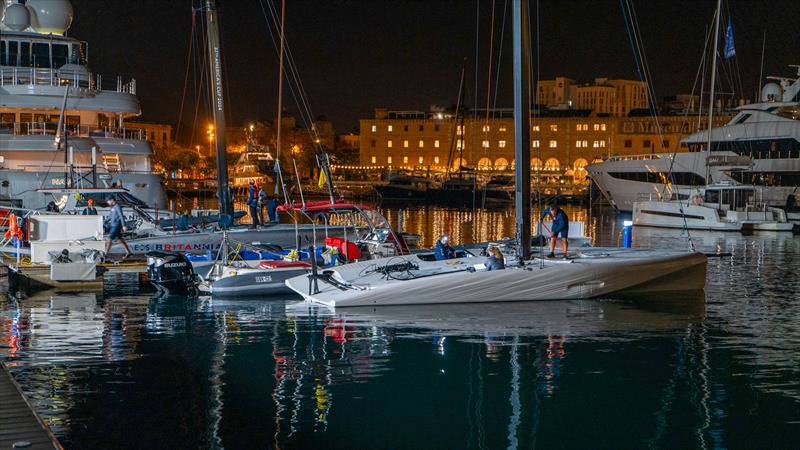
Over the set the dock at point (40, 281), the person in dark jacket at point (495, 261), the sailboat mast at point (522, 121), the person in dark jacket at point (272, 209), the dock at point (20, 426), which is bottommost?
the dock at point (20, 426)

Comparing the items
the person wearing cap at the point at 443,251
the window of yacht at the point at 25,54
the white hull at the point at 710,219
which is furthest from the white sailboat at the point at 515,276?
the window of yacht at the point at 25,54

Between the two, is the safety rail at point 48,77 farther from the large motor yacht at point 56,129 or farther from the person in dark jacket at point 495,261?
the person in dark jacket at point 495,261

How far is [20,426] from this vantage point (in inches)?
376

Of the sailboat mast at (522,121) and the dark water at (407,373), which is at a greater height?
the sailboat mast at (522,121)

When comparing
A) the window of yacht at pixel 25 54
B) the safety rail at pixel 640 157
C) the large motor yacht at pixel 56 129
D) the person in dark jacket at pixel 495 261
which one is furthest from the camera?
the safety rail at pixel 640 157

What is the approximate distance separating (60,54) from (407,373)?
123 ft

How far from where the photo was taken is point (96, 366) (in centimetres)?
1423

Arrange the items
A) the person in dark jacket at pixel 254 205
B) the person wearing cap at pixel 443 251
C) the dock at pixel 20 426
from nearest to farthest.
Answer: the dock at pixel 20 426 → the person wearing cap at pixel 443 251 → the person in dark jacket at pixel 254 205

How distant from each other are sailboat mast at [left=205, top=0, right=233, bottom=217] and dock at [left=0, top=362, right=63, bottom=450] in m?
18.8

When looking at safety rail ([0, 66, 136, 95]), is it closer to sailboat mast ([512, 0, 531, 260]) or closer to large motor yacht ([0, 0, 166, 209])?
large motor yacht ([0, 0, 166, 209])

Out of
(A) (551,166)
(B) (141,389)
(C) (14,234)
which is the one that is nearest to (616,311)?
(B) (141,389)

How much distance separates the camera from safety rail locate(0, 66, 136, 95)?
40581 mm

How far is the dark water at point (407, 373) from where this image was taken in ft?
36.9

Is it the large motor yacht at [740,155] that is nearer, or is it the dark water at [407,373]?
→ the dark water at [407,373]
